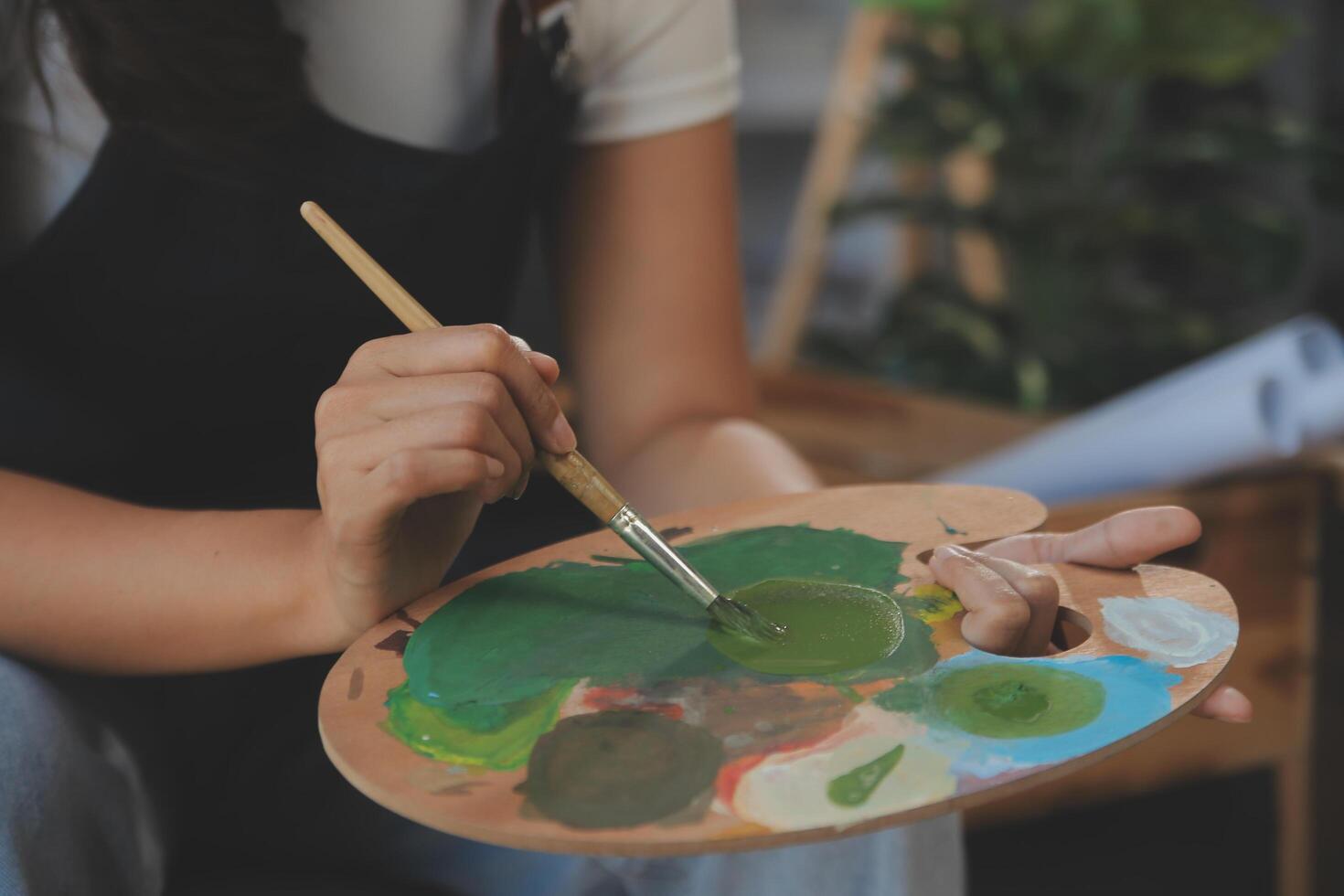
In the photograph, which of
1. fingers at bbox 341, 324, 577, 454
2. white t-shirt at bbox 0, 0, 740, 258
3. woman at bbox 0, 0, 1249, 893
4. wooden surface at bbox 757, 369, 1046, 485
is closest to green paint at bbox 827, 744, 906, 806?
woman at bbox 0, 0, 1249, 893

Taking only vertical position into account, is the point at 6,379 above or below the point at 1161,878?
above

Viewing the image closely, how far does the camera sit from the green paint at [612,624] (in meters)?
0.49

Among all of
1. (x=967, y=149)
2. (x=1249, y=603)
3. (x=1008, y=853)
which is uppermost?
(x=967, y=149)

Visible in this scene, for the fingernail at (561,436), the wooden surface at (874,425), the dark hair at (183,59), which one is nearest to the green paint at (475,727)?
the fingernail at (561,436)

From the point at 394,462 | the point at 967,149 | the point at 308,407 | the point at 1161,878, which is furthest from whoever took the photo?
the point at 967,149

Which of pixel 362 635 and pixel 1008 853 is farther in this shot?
pixel 1008 853

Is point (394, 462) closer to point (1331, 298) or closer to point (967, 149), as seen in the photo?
point (967, 149)

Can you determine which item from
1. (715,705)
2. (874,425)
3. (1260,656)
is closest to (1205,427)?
(1260,656)

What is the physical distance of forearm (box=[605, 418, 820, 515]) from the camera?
0.74 m

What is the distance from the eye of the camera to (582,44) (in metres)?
0.82

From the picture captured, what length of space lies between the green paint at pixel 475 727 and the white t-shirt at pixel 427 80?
404 mm

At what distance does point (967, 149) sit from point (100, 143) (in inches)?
56.3

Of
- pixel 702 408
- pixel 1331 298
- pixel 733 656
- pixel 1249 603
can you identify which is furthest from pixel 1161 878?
pixel 1331 298

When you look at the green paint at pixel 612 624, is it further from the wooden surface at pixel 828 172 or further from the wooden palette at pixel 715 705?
the wooden surface at pixel 828 172
